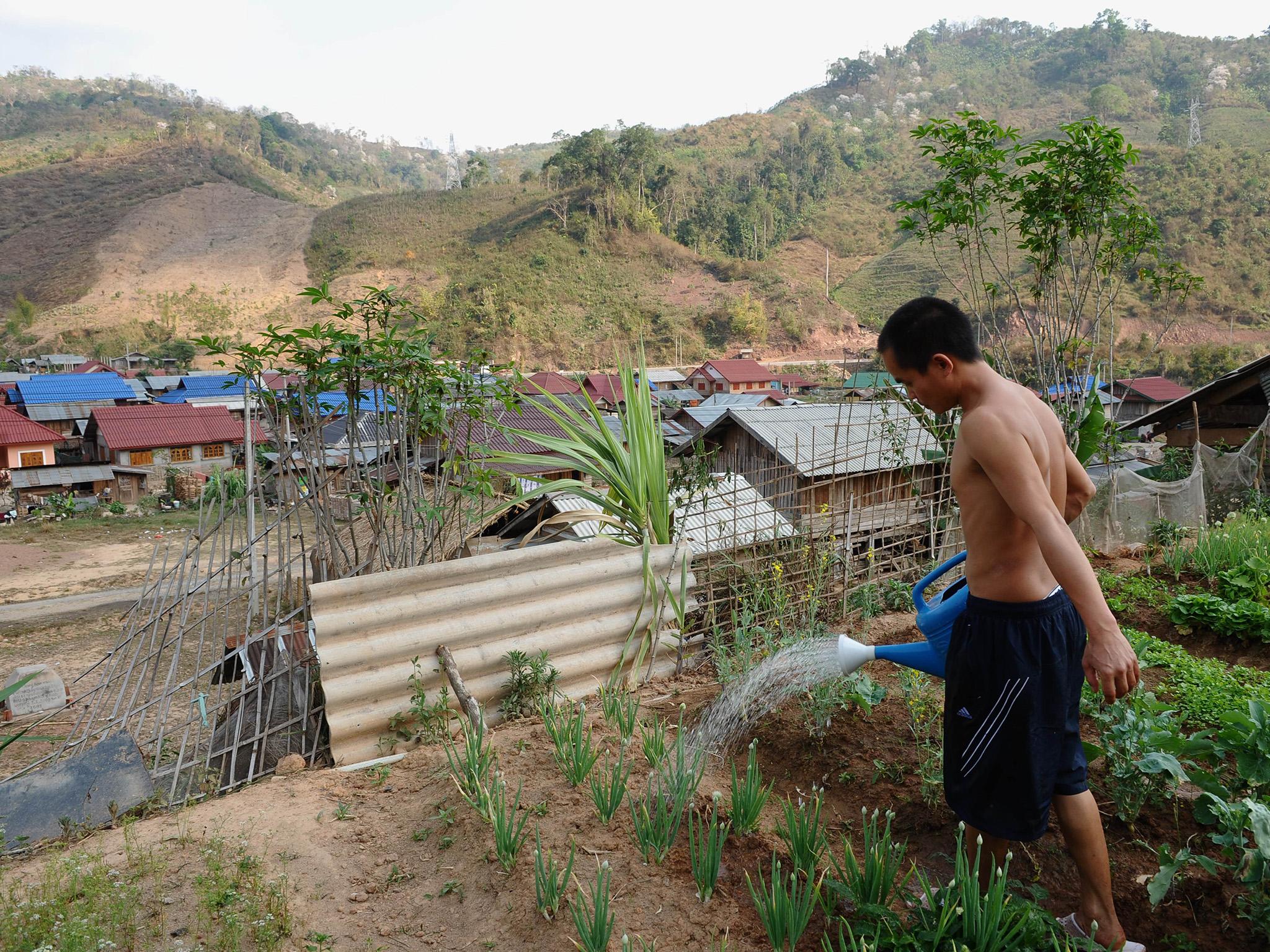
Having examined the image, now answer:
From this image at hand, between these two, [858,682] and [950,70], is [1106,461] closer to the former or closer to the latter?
[858,682]

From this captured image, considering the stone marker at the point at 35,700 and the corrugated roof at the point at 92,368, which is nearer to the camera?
the stone marker at the point at 35,700

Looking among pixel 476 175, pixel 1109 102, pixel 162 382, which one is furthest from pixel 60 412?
pixel 1109 102

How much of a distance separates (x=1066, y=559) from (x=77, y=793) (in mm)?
3241

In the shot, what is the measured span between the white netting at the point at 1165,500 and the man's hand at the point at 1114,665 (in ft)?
22.9

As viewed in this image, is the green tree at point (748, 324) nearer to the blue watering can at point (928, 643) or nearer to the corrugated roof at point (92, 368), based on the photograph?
the corrugated roof at point (92, 368)

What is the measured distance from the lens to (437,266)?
62.1 m

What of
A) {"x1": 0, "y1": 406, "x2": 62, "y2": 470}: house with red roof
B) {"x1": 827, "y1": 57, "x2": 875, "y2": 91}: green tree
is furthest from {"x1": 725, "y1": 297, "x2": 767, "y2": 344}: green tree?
{"x1": 827, "y1": 57, "x2": 875, "y2": 91}: green tree

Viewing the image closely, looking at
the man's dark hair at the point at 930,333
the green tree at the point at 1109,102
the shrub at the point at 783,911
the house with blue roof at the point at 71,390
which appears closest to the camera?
the shrub at the point at 783,911

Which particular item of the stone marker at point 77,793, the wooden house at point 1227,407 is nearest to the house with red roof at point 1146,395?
the wooden house at point 1227,407

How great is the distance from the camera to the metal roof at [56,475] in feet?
79.4

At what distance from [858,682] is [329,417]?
256 cm

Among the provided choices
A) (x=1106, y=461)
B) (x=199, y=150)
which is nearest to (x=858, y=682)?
(x=1106, y=461)

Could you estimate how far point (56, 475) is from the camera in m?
24.6

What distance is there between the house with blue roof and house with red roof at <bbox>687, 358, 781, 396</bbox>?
25.7m
